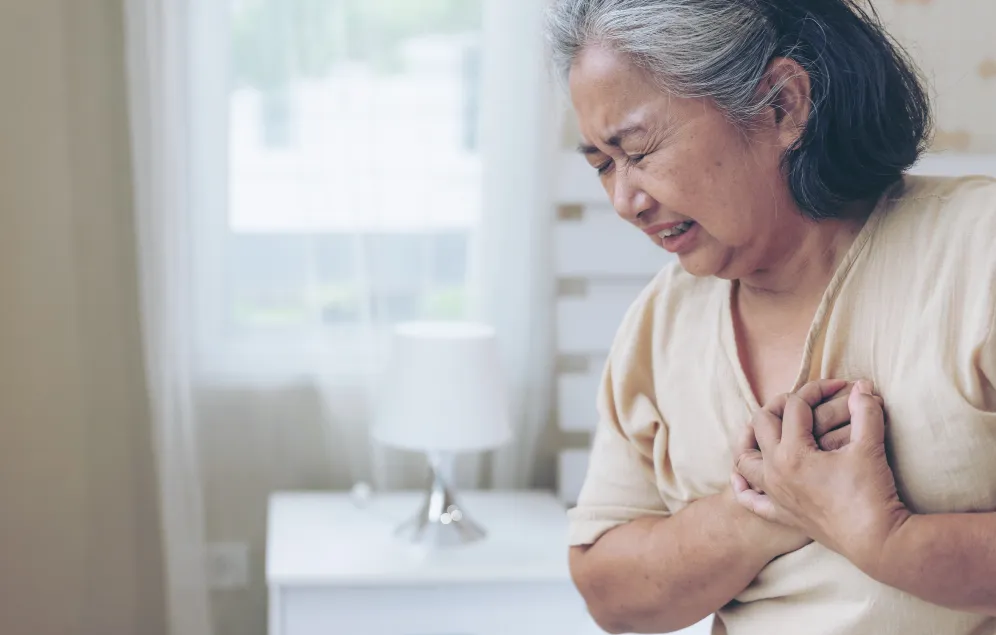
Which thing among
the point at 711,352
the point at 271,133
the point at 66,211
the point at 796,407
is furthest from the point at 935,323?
the point at 66,211

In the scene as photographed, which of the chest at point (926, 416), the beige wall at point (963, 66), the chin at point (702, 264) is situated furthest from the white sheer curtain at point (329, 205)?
the chest at point (926, 416)

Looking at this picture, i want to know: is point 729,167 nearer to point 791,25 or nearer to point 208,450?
point 791,25

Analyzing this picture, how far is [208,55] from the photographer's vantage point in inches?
86.0

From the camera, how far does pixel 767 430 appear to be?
94 cm

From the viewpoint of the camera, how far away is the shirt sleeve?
1121mm

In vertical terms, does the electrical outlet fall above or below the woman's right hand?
below

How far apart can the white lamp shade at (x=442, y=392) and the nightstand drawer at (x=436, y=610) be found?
10.0 inches

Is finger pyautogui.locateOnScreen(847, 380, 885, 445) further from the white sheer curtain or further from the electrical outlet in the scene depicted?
the electrical outlet

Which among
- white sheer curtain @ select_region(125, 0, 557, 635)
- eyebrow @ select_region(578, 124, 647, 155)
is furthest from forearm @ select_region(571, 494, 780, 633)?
white sheer curtain @ select_region(125, 0, 557, 635)

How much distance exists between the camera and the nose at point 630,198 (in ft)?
3.20

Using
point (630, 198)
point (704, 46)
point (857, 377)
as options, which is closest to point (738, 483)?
point (857, 377)

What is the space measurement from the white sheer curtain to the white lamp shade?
1.13 feet

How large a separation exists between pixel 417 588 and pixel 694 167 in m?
1.13

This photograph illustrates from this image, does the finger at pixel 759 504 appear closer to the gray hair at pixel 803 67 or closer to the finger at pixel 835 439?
the finger at pixel 835 439
